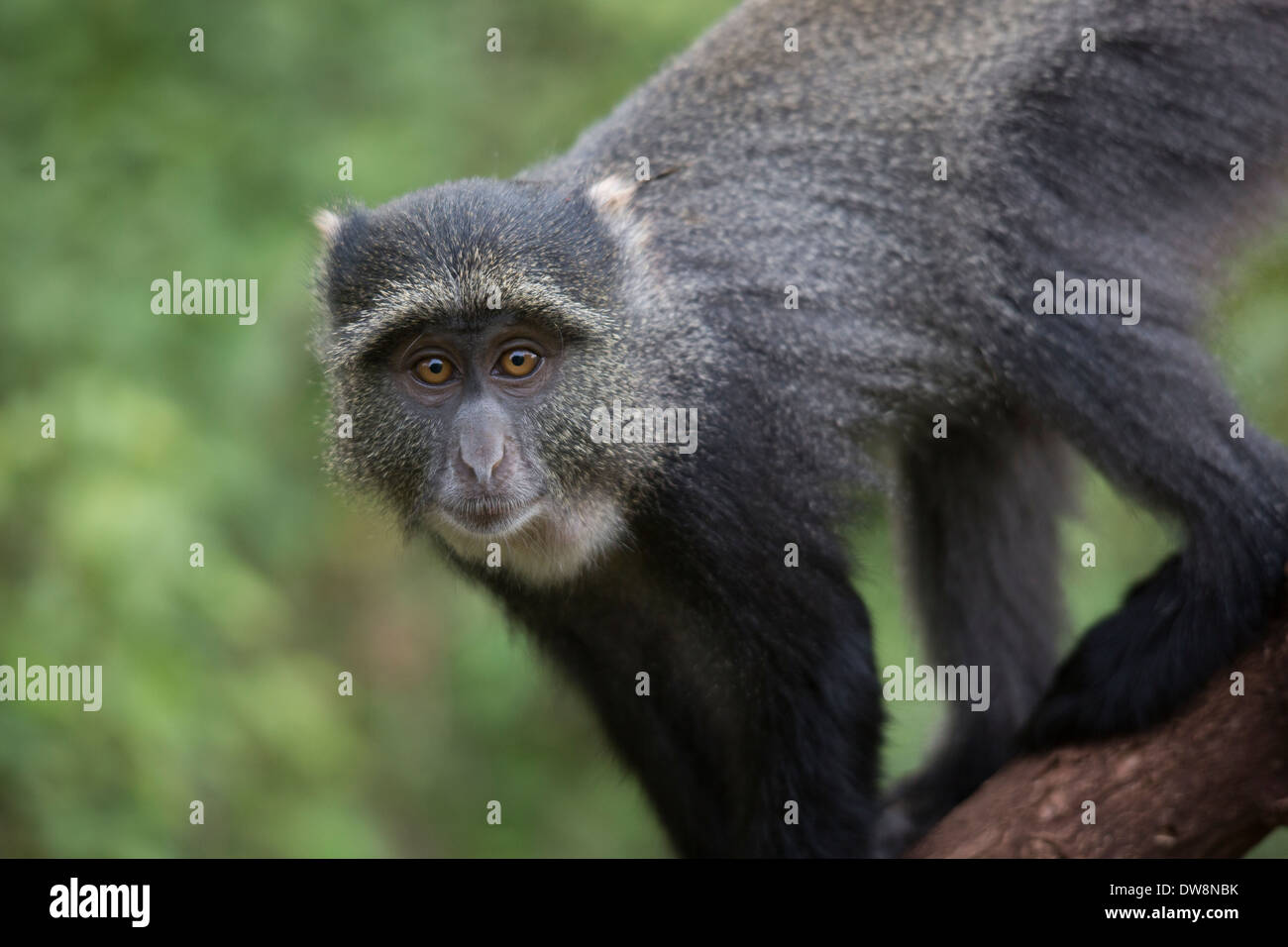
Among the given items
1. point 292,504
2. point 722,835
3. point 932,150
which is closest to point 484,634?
point 292,504

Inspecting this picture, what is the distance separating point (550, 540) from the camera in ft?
20.3

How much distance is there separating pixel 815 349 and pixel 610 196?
1.10 m

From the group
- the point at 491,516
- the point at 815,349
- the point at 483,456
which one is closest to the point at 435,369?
the point at 483,456

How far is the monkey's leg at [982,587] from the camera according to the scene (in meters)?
7.36

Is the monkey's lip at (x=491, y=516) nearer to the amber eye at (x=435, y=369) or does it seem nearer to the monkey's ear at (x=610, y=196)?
the amber eye at (x=435, y=369)

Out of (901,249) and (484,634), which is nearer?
(901,249)

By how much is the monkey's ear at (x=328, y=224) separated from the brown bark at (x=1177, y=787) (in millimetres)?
3766

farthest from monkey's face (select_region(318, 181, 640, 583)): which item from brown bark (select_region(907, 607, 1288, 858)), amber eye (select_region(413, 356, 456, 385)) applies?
brown bark (select_region(907, 607, 1288, 858))

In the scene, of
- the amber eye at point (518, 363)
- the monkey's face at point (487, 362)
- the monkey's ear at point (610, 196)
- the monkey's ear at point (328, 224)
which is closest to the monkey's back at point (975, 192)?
the monkey's ear at point (610, 196)

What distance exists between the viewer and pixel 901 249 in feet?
20.9

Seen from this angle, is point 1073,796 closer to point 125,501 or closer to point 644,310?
point 644,310

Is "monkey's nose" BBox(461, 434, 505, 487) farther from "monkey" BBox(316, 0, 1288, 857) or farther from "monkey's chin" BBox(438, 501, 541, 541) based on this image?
"monkey's chin" BBox(438, 501, 541, 541)

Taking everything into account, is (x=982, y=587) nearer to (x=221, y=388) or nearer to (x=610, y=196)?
(x=610, y=196)
